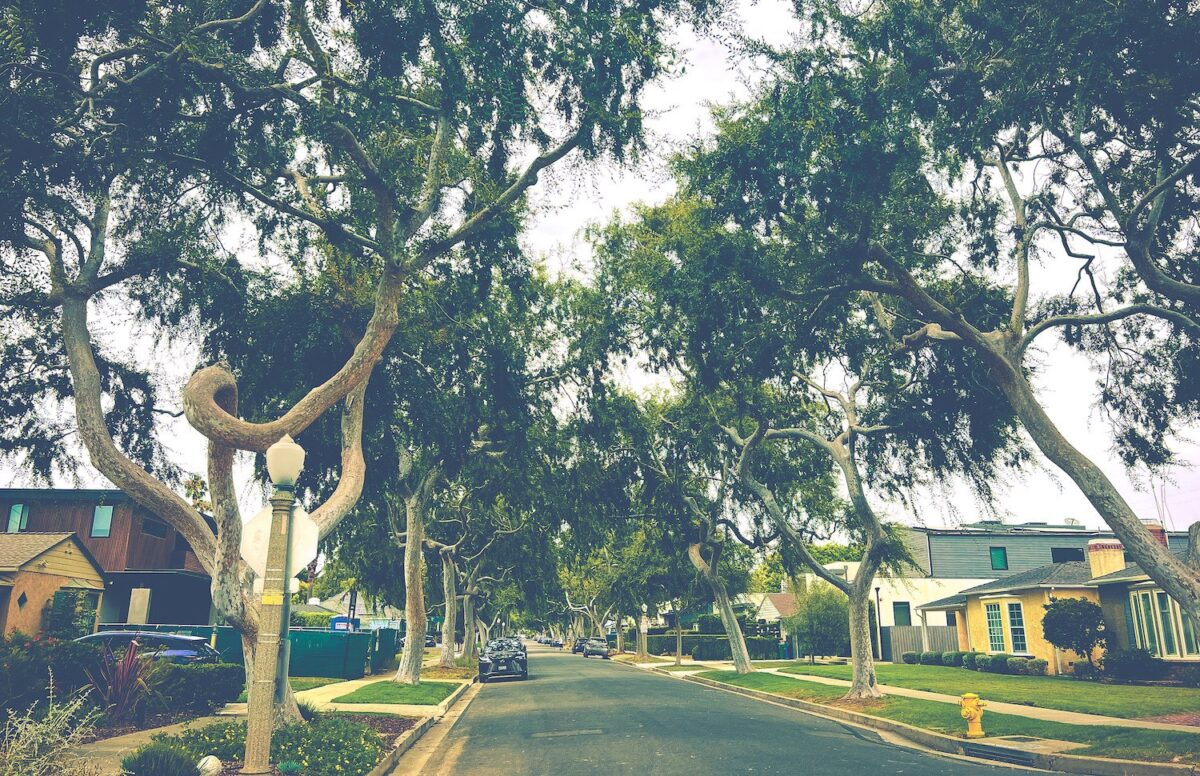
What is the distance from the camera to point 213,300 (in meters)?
16.1

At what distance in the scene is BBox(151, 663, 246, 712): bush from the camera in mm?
15312

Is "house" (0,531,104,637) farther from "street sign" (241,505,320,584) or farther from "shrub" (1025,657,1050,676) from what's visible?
"shrub" (1025,657,1050,676)

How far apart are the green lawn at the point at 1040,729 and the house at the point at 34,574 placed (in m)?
24.9

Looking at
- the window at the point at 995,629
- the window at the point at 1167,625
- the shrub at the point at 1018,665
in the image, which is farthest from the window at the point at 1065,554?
the window at the point at 1167,625

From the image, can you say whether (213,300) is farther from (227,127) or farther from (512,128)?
(512,128)

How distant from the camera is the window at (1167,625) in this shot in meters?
26.1

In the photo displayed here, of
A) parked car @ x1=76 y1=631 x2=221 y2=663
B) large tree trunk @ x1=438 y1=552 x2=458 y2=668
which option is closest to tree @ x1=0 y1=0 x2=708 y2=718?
parked car @ x1=76 y1=631 x2=221 y2=663

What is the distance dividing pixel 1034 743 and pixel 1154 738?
1619mm

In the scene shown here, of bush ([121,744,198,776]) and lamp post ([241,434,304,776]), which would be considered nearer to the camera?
lamp post ([241,434,304,776])

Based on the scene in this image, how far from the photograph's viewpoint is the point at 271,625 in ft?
24.9

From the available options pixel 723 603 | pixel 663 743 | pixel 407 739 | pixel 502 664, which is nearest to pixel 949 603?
pixel 723 603

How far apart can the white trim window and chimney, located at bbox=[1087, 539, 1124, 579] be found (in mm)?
3198

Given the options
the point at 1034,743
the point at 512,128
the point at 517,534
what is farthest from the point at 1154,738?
the point at 517,534

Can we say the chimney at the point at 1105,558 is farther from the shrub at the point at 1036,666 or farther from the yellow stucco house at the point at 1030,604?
the shrub at the point at 1036,666
